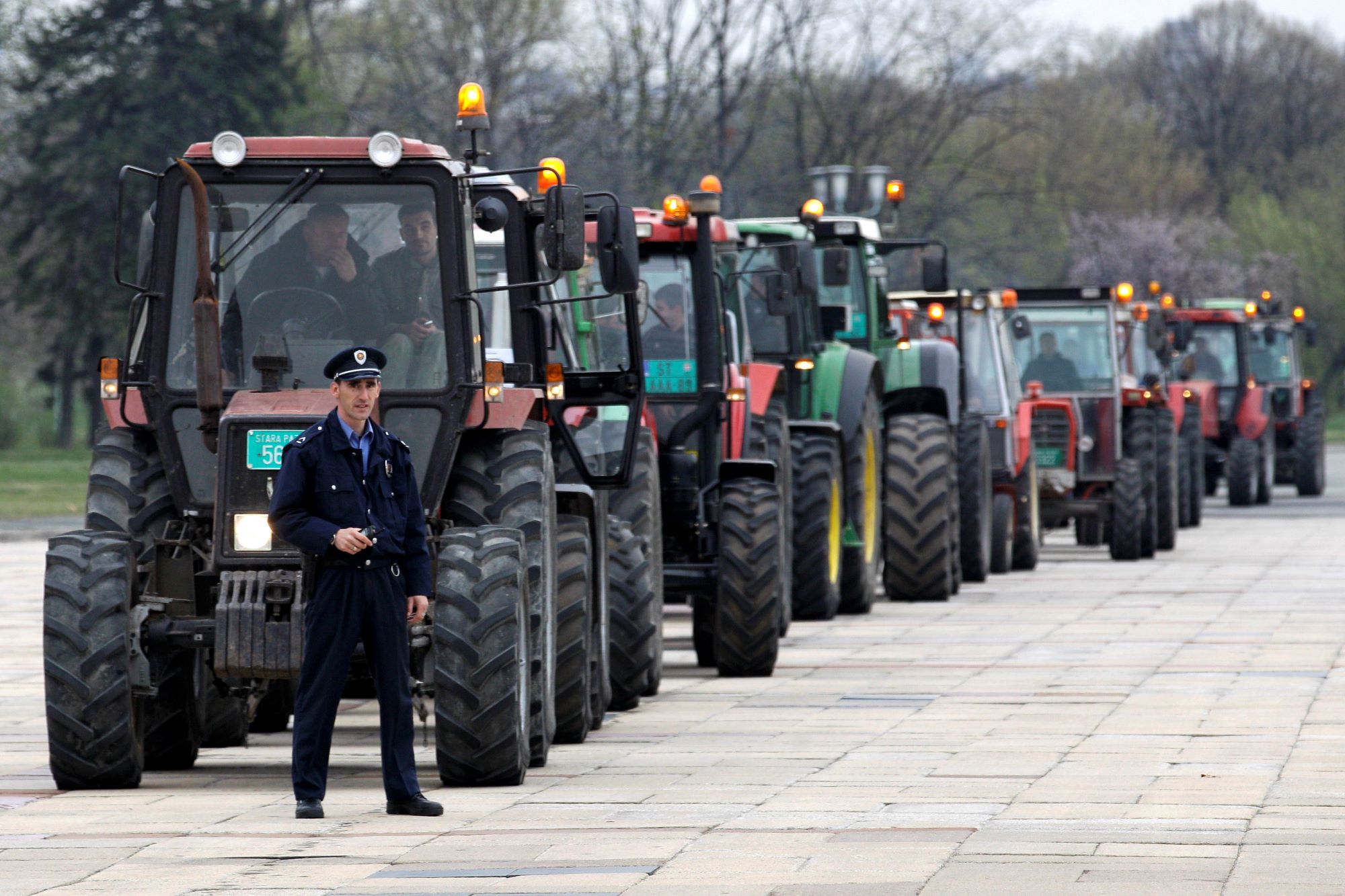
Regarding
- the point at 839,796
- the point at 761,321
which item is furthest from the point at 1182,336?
the point at 839,796

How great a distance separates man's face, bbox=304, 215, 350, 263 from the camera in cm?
1006

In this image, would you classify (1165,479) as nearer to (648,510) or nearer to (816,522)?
(816,522)

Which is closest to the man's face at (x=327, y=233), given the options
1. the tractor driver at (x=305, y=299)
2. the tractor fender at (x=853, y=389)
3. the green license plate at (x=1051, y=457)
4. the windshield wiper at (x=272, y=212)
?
the tractor driver at (x=305, y=299)

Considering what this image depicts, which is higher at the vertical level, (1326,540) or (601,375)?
(601,375)

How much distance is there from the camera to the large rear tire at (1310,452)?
36.4 meters

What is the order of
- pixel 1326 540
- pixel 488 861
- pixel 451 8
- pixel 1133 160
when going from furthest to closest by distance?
1. pixel 1133 160
2. pixel 451 8
3. pixel 1326 540
4. pixel 488 861

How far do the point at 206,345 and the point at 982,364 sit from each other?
1326cm

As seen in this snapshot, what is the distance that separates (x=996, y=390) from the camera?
22.2 meters

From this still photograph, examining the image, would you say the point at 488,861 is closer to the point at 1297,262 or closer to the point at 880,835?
the point at 880,835

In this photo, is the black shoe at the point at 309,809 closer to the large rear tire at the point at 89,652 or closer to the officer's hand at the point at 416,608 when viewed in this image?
the officer's hand at the point at 416,608

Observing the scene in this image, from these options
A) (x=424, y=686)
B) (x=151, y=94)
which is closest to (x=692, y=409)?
(x=424, y=686)

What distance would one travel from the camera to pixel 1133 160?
75625mm

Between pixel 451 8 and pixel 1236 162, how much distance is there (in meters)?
43.7

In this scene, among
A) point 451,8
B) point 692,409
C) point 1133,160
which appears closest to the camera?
point 692,409
